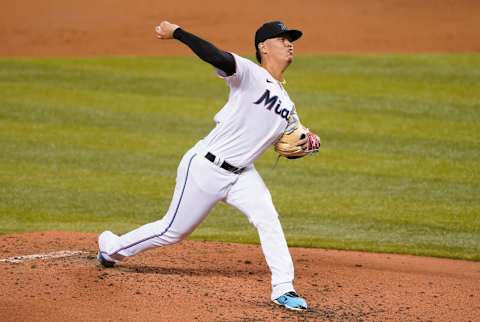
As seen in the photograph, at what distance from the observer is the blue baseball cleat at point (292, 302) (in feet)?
20.1

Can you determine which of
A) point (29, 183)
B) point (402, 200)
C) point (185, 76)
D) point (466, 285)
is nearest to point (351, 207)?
point (402, 200)

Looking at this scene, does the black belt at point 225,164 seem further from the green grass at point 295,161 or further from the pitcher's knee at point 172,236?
the green grass at point 295,161

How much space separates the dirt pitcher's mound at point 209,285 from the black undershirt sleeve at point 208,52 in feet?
5.39

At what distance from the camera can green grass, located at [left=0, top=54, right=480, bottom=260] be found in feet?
30.9

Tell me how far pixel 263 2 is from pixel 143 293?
13.7 meters

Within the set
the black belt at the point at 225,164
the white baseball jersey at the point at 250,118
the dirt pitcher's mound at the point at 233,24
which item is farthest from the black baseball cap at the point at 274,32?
the dirt pitcher's mound at the point at 233,24

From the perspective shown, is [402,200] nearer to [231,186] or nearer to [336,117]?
[336,117]

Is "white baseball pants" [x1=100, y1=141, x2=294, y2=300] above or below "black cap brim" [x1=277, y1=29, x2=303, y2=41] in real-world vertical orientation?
below

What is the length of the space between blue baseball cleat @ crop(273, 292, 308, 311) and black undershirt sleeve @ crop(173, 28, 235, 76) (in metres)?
1.61

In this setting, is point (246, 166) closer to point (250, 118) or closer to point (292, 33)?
point (250, 118)

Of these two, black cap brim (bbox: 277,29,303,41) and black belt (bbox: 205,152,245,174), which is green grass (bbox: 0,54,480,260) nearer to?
black belt (bbox: 205,152,245,174)

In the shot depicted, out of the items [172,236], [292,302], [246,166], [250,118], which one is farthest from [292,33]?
[292,302]

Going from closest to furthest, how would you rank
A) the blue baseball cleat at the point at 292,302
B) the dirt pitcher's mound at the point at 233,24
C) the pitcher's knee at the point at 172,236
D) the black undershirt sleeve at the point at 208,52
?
the black undershirt sleeve at the point at 208,52, the blue baseball cleat at the point at 292,302, the pitcher's knee at the point at 172,236, the dirt pitcher's mound at the point at 233,24

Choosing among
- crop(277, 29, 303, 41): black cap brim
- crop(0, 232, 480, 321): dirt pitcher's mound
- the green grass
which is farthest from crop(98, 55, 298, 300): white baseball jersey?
the green grass
